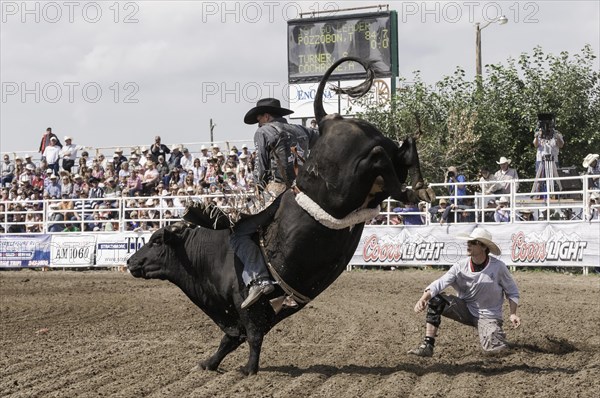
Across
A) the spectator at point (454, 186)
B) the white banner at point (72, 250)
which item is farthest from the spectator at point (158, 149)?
the spectator at point (454, 186)

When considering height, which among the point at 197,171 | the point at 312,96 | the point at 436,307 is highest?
the point at 312,96

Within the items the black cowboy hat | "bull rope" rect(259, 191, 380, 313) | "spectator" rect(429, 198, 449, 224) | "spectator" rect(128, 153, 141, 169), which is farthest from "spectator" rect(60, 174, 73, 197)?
"bull rope" rect(259, 191, 380, 313)

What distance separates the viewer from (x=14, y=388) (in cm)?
704

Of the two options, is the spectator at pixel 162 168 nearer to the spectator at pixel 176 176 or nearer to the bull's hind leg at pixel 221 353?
the spectator at pixel 176 176

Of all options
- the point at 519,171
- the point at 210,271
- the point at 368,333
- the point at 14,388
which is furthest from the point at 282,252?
the point at 519,171

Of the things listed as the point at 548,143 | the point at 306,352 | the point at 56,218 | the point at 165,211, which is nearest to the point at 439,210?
the point at 548,143

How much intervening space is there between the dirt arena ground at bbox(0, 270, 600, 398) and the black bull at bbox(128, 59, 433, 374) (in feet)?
1.78

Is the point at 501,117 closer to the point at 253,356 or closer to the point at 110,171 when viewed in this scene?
the point at 110,171

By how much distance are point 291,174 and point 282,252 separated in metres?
0.75

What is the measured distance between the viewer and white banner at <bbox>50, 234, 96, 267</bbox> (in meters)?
24.3

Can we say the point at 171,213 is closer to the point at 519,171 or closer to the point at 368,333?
the point at 519,171

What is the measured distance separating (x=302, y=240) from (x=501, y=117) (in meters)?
20.4

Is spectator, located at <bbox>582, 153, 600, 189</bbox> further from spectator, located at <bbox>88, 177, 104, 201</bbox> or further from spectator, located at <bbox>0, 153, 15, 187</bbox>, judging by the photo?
spectator, located at <bbox>0, 153, 15, 187</bbox>

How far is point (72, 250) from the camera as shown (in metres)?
24.6
